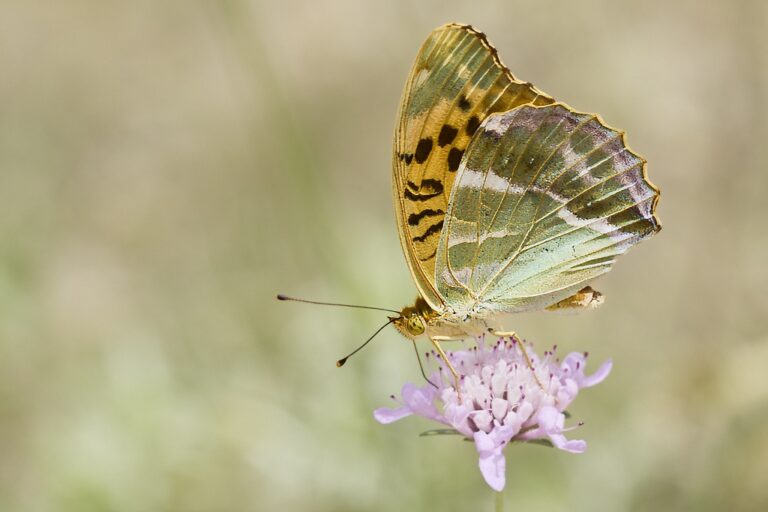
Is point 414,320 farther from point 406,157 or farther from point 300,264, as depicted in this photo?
point 300,264

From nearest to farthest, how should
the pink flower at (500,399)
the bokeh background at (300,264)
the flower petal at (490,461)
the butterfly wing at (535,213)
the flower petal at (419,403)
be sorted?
the flower petal at (490,461), the pink flower at (500,399), the flower petal at (419,403), the butterfly wing at (535,213), the bokeh background at (300,264)

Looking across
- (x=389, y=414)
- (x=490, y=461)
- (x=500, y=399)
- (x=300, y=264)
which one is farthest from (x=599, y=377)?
(x=300, y=264)

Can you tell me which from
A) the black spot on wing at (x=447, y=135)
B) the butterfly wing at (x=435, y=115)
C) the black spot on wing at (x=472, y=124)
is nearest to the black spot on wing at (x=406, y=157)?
the butterfly wing at (x=435, y=115)

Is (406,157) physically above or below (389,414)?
above

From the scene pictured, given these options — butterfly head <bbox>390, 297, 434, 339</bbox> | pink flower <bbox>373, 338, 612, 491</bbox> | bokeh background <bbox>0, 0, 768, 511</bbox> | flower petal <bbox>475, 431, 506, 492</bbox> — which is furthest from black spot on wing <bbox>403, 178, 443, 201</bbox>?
bokeh background <bbox>0, 0, 768, 511</bbox>

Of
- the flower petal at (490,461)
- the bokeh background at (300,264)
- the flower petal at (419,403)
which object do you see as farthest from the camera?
the bokeh background at (300,264)

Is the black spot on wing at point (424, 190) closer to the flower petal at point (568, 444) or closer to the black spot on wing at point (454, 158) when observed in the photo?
the black spot on wing at point (454, 158)

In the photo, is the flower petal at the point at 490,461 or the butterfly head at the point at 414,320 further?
the butterfly head at the point at 414,320

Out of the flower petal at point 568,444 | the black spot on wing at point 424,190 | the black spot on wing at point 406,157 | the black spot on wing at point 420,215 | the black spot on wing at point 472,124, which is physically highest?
the black spot on wing at point 472,124

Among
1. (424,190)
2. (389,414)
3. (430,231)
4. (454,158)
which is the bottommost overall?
(389,414)
